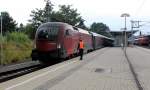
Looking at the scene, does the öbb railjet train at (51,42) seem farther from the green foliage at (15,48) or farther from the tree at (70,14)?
the tree at (70,14)

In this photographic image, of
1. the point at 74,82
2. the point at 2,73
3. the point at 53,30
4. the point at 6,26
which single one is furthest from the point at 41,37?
the point at 6,26

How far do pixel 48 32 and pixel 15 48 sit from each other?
10226 millimetres

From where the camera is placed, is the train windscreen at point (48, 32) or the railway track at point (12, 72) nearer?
the railway track at point (12, 72)

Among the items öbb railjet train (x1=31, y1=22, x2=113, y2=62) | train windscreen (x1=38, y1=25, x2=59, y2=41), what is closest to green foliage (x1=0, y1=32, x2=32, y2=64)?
öbb railjet train (x1=31, y1=22, x2=113, y2=62)

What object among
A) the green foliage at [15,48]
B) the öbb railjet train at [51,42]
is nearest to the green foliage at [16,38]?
the green foliage at [15,48]

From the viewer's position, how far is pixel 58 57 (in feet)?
88.0

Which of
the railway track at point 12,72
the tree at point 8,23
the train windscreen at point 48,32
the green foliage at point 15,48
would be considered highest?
the tree at point 8,23

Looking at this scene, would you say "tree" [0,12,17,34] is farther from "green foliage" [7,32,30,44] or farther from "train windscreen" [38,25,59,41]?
"train windscreen" [38,25,59,41]

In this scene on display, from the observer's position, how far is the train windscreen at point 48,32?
27.1 metres

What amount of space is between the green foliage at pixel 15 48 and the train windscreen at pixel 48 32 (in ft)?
15.4

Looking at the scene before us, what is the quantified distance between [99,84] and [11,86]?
3.13 m

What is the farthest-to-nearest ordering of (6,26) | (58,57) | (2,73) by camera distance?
(6,26)
(58,57)
(2,73)

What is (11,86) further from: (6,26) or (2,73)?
(6,26)

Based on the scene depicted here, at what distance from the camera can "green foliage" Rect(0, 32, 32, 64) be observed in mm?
32500
